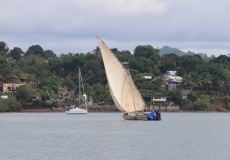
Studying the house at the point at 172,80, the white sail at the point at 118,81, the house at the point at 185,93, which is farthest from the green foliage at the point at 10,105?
the white sail at the point at 118,81

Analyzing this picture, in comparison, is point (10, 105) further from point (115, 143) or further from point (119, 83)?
point (115, 143)

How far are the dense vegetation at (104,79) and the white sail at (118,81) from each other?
61595mm

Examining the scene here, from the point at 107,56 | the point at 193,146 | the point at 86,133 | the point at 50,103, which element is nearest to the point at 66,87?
the point at 50,103

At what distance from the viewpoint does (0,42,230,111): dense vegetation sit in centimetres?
16338

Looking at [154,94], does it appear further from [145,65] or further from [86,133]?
[86,133]

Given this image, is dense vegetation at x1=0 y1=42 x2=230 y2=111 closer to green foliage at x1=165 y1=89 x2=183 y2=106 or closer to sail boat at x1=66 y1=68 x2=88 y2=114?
green foliage at x1=165 y1=89 x2=183 y2=106

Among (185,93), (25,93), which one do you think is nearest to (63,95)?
(25,93)

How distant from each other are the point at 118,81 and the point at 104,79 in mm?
83232

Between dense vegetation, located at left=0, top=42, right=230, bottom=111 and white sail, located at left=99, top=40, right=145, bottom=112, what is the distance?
6159cm

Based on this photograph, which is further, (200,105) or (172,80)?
(172,80)

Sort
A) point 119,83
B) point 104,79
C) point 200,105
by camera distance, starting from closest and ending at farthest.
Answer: point 119,83 < point 200,105 < point 104,79

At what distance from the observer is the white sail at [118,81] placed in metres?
96.1

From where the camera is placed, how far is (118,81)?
96.9m

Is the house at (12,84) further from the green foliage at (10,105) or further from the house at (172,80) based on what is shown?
the house at (172,80)
